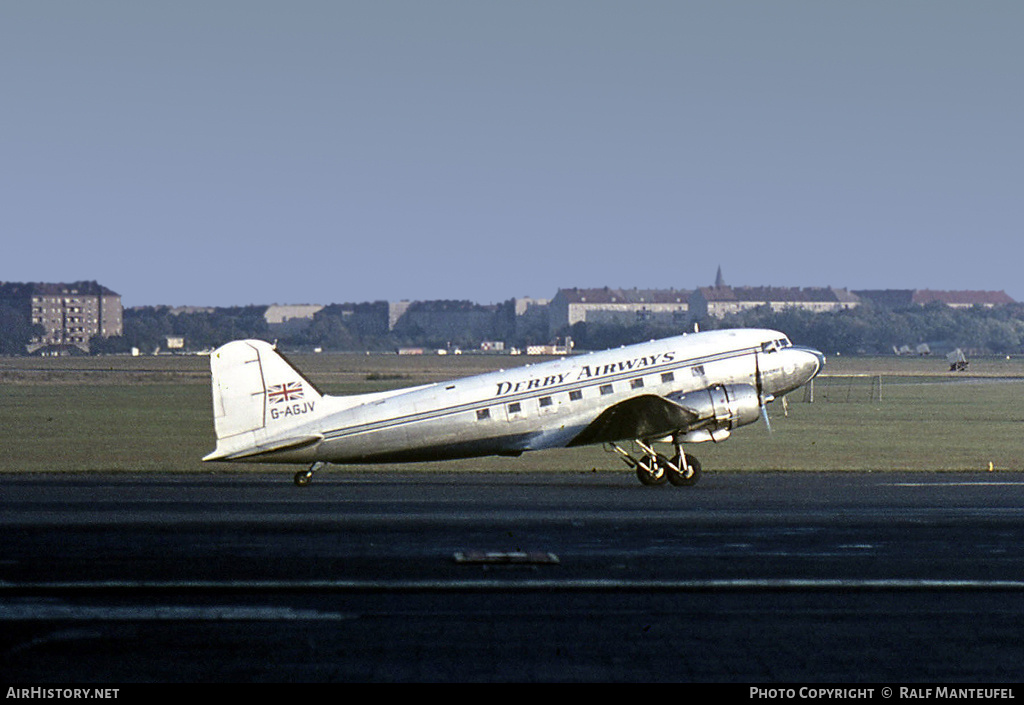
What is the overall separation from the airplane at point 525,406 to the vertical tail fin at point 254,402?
0.03 metres

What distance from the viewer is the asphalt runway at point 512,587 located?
47.6 feet

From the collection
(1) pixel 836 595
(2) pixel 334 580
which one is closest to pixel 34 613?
(2) pixel 334 580

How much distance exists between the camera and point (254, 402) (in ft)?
109

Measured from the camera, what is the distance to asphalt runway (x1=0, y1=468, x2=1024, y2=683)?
14.5 m

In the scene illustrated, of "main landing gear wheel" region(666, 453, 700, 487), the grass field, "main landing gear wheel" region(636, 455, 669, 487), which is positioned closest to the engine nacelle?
"main landing gear wheel" region(666, 453, 700, 487)

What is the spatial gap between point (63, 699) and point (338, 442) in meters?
20.8

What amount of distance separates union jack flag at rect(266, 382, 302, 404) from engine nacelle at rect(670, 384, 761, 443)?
33.7 feet

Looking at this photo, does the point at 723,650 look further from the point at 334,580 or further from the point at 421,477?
the point at 421,477

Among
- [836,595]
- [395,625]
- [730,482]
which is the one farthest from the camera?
[730,482]

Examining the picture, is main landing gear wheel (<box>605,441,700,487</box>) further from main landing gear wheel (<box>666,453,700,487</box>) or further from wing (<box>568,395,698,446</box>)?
wing (<box>568,395,698,446</box>)

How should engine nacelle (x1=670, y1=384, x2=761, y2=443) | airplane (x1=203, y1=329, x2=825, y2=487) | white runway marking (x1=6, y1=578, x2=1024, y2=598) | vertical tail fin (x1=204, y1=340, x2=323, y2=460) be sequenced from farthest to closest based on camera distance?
engine nacelle (x1=670, y1=384, x2=761, y2=443), airplane (x1=203, y1=329, x2=825, y2=487), vertical tail fin (x1=204, y1=340, x2=323, y2=460), white runway marking (x1=6, y1=578, x2=1024, y2=598)

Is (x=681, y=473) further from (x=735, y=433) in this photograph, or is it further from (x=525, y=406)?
(x=735, y=433)

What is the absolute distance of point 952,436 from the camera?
5612 centimetres

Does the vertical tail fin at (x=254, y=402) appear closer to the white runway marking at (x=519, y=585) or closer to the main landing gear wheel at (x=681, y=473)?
the main landing gear wheel at (x=681, y=473)
